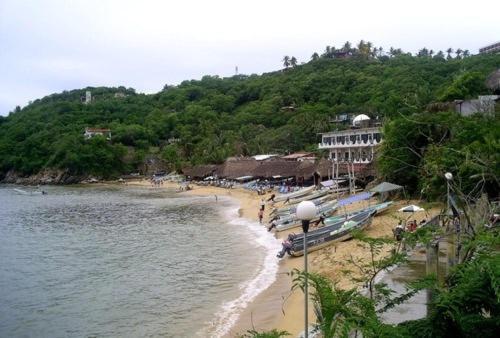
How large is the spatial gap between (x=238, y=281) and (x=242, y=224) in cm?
1343

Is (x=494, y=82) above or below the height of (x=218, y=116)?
below

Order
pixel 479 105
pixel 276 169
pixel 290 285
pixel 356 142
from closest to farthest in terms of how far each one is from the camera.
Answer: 1. pixel 290 285
2. pixel 479 105
3. pixel 356 142
4. pixel 276 169

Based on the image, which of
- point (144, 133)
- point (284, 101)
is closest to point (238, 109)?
point (284, 101)

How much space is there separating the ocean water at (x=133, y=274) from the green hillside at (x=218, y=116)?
38.1m

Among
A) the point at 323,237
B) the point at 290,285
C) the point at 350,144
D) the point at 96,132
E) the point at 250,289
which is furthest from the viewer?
the point at 96,132

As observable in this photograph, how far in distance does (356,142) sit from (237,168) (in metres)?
20.6

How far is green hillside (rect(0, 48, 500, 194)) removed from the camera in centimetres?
7325

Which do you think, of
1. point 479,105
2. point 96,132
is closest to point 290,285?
point 479,105

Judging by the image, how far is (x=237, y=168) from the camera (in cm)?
6200

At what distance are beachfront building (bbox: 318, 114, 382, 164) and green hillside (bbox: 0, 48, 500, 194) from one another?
13.8 meters

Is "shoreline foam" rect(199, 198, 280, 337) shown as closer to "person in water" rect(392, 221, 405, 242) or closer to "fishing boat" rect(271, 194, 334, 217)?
"fishing boat" rect(271, 194, 334, 217)

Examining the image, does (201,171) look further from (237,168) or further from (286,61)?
(286,61)

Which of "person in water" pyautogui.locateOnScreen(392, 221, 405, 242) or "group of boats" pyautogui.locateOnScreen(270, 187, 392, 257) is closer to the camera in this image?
"person in water" pyautogui.locateOnScreen(392, 221, 405, 242)

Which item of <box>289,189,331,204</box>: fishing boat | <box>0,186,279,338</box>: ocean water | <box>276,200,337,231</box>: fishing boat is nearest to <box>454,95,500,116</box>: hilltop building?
<box>276,200,337,231</box>: fishing boat
